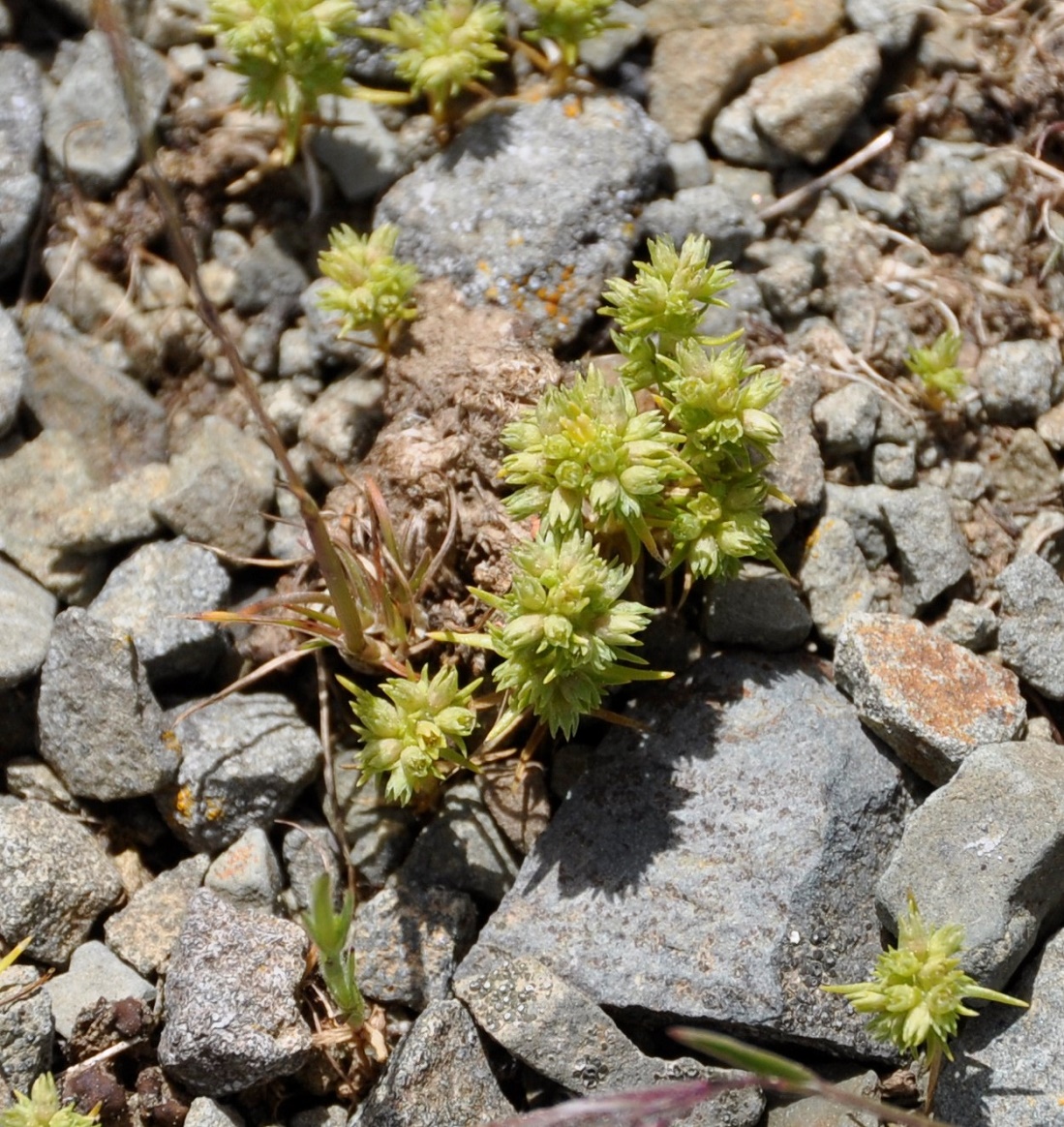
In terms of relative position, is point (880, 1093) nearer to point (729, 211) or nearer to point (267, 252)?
point (729, 211)

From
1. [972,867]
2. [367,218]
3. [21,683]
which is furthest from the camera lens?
[367,218]

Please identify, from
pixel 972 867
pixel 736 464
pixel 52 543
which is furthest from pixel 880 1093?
pixel 52 543

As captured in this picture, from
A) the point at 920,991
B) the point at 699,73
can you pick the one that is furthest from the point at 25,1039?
the point at 699,73

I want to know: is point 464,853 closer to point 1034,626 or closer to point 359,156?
point 1034,626

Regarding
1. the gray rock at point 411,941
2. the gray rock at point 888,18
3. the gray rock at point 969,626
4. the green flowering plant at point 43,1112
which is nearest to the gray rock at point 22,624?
the green flowering plant at point 43,1112

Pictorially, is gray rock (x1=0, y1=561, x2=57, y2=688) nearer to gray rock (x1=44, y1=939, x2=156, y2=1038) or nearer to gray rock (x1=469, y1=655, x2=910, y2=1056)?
gray rock (x1=44, y1=939, x2=156, y2=1038)

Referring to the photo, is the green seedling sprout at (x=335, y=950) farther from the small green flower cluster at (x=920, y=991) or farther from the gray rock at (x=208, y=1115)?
the small green flower cluster at (x=920, y=991)

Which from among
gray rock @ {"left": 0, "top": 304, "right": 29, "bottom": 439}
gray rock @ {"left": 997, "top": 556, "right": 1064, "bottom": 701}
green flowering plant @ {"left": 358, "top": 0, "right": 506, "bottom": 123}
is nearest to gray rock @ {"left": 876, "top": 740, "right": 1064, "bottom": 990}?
gray rock @ {"left": 997, "top": 556, "right": 1064, "bottom": 701}

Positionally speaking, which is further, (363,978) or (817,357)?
(817,357)
